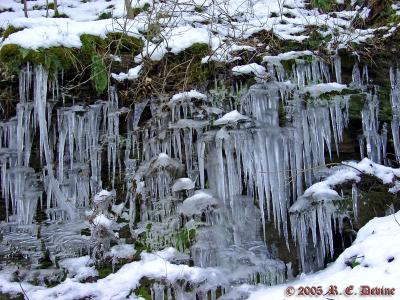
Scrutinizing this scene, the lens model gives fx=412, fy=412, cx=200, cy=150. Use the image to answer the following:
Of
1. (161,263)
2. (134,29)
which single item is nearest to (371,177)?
(161,263)

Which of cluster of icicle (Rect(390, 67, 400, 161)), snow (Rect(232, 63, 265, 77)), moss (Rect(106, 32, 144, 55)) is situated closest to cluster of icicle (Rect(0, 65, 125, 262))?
moss (Rect(106, 32, 144, 55))

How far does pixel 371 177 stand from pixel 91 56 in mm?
3727

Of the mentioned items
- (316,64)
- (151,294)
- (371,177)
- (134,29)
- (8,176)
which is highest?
(134,29)

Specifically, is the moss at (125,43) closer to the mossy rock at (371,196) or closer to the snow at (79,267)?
the snow at (79,267)

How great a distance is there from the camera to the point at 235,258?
4949 mm

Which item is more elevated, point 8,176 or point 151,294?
Answer: point 8,176

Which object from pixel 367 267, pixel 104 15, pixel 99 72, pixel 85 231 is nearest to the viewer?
pixel 367 267

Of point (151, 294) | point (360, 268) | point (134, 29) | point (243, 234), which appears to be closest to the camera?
point (360, 268)

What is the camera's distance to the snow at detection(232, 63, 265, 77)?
5020 millimetres

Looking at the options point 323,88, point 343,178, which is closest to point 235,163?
point 343,178

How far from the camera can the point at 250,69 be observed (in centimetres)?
502

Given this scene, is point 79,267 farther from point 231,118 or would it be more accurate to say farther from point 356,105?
point 356,105

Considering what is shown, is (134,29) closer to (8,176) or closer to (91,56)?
(91,56)

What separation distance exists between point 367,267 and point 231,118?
82.2 inches
